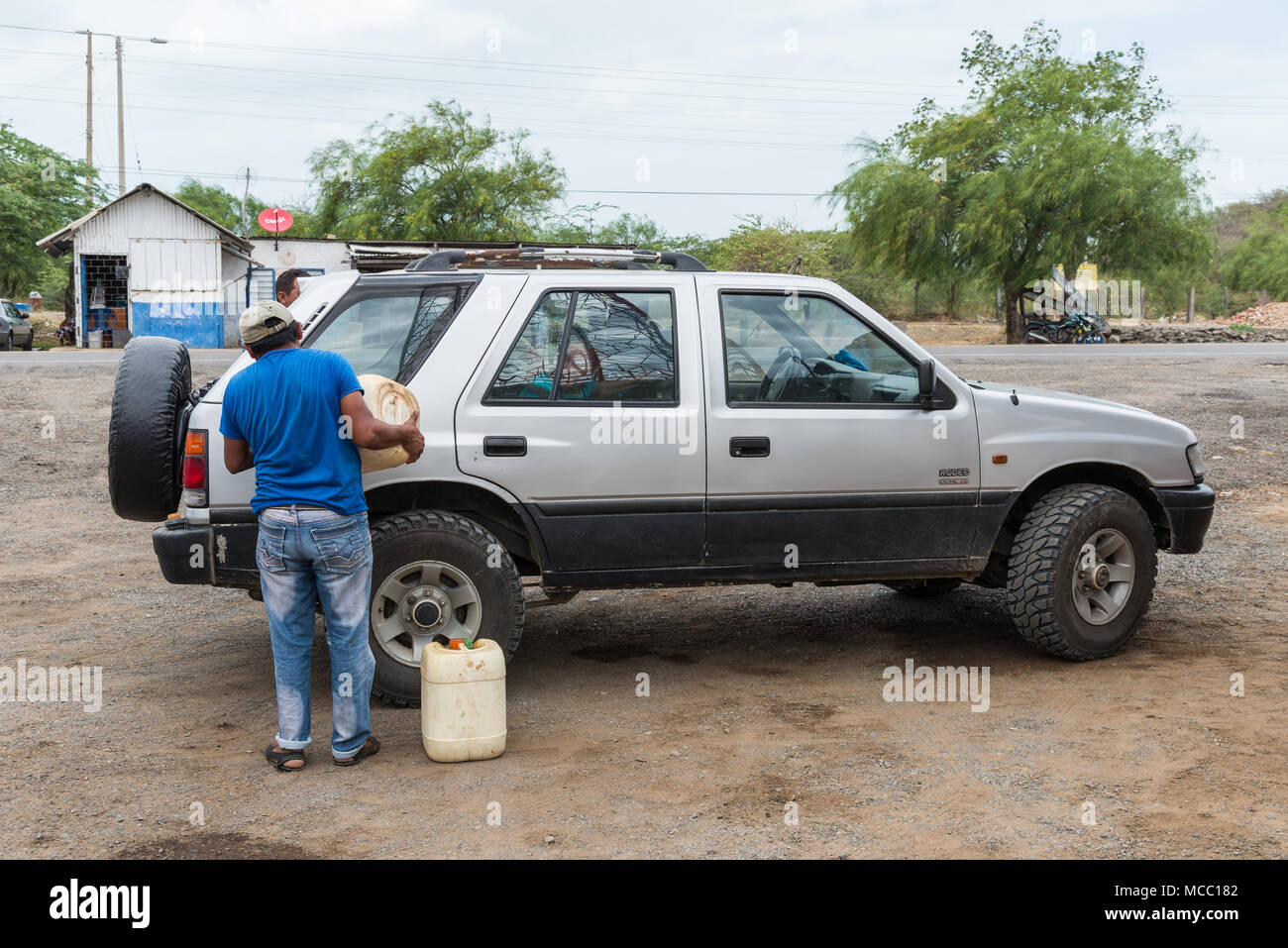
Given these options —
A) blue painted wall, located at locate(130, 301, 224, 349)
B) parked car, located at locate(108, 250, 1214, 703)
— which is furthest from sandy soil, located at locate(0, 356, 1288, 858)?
blue painted wall, located at locate(130, 301, 224, 349)

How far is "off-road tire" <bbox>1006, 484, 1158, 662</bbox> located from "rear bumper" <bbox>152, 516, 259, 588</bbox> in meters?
3.74

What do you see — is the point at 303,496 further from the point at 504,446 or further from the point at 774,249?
the point at 774,249

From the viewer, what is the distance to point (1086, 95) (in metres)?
41.8

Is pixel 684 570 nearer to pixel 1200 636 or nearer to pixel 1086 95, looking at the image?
pixel 1200 636

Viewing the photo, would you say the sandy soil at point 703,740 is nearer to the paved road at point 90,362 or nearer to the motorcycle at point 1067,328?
the paved road at point 90,362

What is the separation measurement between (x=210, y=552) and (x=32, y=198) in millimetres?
43801

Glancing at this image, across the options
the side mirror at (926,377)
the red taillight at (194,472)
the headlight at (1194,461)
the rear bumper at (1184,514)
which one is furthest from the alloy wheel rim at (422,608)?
the headlight at (1194,461)

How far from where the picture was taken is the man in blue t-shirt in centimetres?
461

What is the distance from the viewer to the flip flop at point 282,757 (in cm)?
477

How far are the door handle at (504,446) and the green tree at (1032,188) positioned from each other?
113 feet

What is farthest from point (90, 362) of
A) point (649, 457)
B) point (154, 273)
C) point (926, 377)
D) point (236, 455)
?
point (926, 377)
